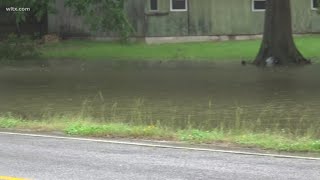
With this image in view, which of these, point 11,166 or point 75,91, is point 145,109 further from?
point 11,166

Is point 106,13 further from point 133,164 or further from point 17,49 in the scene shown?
point 133,164

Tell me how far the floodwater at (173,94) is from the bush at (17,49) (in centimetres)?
326

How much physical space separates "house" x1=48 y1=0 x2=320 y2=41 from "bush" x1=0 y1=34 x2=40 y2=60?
15.7ft

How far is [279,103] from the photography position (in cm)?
1560

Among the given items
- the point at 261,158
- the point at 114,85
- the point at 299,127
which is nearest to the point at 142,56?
the point at 114,85

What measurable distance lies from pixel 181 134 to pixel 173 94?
6911 mm

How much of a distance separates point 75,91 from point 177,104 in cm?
399

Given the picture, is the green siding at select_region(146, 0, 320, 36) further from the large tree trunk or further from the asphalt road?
the asphalt road

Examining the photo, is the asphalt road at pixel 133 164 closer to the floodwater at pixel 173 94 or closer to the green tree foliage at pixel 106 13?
the floodwater at pixel 173 94

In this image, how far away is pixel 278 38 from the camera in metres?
26.5

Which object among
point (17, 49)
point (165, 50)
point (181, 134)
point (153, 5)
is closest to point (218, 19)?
point (153, 5)

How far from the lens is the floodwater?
13516 millimetres

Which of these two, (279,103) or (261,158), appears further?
(279,103)

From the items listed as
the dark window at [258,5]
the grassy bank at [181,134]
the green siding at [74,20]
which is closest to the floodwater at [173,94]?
the grassy bank at [181,134]
